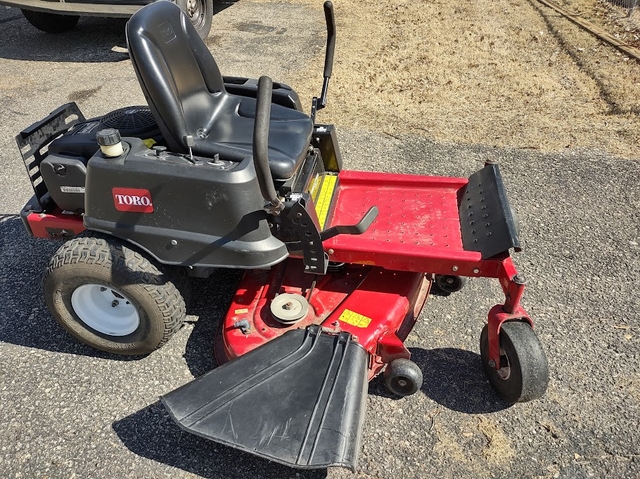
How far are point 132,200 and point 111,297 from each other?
0.63m

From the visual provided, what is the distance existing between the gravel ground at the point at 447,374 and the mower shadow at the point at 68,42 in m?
2.48

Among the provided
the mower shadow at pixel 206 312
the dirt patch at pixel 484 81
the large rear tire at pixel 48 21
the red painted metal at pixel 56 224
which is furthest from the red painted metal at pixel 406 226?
the large rear tire at pixel 48 21

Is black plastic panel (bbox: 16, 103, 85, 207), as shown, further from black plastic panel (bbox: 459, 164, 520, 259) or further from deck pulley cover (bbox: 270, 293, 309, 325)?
black plastic panel (bbox: 459, 164, 520, 259)

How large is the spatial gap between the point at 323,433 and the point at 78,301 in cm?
144

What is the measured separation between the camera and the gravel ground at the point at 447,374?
240 cm

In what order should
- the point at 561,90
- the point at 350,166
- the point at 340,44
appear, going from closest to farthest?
1. the point at 350,166
2. the point at 561,90
3. the point at 340,44

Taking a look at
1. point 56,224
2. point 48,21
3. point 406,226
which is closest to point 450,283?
point 406,226

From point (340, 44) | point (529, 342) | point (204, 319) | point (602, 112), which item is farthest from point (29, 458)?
point (340, 44)

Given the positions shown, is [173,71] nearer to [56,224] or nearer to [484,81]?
[56,224]

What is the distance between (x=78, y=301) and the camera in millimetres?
2748

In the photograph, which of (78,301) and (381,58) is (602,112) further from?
(78,301)

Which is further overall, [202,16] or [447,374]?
[202,16]

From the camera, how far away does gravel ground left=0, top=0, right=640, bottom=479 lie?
7.88 ft

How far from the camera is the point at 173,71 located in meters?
2.63
